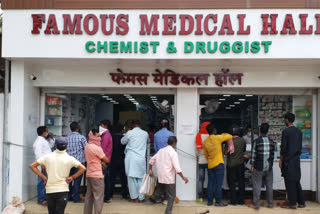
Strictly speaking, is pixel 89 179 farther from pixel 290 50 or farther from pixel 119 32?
pixel 290 50

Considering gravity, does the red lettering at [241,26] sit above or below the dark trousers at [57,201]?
above

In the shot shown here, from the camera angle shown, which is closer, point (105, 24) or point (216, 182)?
point (105, 24)

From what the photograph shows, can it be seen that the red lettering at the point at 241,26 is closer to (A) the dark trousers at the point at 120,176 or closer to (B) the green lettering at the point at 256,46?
(B) the green lettering at the point at 256,46

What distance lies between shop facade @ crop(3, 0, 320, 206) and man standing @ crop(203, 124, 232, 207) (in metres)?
0.62

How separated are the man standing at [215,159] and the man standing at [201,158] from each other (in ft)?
0.93

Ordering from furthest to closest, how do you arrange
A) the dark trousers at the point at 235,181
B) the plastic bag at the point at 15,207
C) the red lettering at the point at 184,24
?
the dark trousers at the point at 235,181, the red lettering at the point at 184,24, the plastic bag at the point at 15,207

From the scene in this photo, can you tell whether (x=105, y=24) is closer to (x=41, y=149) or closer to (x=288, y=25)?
(x=41, y=149)

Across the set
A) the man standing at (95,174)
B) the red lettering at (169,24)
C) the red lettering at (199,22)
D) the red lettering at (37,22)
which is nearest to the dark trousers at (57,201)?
the man standing at (95,174)

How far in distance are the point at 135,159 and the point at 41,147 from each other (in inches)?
81.5

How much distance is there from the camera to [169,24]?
29.5ft

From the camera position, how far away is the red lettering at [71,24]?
9047mm

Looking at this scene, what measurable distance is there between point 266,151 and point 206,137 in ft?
4.56

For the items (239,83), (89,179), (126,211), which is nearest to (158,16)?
(239,83)

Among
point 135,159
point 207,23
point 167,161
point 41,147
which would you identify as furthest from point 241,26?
point 41,147
